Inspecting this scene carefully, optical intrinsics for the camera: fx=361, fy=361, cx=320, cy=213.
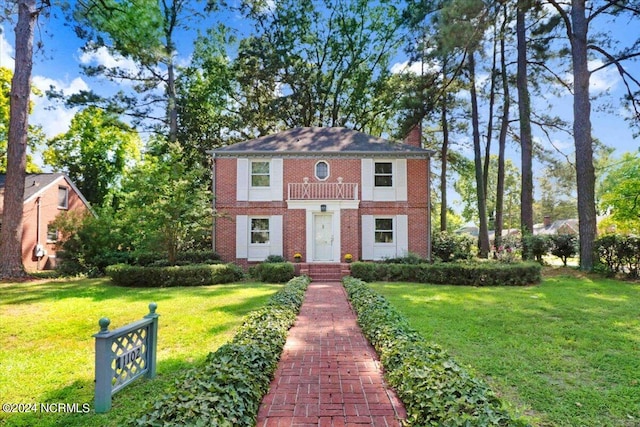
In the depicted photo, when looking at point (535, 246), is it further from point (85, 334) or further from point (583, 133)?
point (85, 334)

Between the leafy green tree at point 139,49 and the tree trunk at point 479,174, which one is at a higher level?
the leafy green tree at point 139,49

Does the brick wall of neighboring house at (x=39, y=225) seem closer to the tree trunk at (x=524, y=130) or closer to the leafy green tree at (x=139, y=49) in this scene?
the leafy green tree at (x=139, y=49)

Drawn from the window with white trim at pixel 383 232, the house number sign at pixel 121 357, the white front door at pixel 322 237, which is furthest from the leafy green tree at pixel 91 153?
the house number sign at pixel 121 357

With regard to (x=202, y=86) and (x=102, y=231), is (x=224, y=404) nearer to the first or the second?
(x=102, y=231)

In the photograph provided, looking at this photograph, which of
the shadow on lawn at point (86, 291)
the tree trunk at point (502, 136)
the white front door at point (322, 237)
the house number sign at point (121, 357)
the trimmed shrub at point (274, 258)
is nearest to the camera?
the house number sign at point (121, 357)

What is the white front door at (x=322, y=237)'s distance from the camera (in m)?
16.1

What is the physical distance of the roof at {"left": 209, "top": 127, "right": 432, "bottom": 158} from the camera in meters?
16.5

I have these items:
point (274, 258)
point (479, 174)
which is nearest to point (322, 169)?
point (274, 258)

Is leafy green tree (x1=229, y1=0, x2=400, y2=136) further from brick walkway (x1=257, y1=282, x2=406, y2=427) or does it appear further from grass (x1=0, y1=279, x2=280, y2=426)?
brick walkway (x1=257, y1=282, x2=406, y2=427)

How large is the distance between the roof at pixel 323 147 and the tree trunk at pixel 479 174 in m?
5.08

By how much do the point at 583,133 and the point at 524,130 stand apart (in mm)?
3098

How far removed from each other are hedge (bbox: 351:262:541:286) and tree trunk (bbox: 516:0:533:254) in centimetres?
515

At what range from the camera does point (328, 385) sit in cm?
370

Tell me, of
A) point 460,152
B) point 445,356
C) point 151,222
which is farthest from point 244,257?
point 460,152
